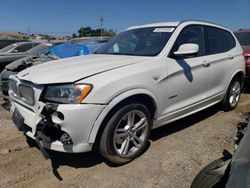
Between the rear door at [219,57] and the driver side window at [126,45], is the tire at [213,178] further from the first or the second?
the rear door at [219,57]

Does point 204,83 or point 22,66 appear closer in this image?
point 204,83

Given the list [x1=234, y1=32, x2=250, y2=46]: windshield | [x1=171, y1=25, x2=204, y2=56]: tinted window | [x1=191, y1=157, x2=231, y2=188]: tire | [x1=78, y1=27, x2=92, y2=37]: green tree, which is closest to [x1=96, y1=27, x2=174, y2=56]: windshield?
[x1=171, y1=25, x2=204, y2=56]: tinted window

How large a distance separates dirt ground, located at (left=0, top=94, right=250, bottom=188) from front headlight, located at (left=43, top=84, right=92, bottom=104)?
94 cm

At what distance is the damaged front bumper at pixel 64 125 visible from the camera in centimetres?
300

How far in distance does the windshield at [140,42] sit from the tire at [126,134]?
923mm

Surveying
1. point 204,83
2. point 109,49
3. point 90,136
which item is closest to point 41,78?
point 90,136

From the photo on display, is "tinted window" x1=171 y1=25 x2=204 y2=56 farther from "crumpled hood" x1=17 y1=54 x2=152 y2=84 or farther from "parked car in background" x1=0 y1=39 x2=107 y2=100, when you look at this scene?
"parked car in background" x1=0 y1=39 x2=107 y2=100

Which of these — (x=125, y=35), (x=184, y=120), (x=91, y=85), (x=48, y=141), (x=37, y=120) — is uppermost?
(x=125, y=35)

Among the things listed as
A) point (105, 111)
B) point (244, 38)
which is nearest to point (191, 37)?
point (105, 111)

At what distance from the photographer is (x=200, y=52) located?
4574 millimetres

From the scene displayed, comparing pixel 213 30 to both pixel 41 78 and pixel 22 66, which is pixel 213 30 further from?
pixel 22 66

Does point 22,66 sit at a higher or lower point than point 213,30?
lower

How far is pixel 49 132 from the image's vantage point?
3211 millimetres

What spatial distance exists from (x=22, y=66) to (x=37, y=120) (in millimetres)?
3281
